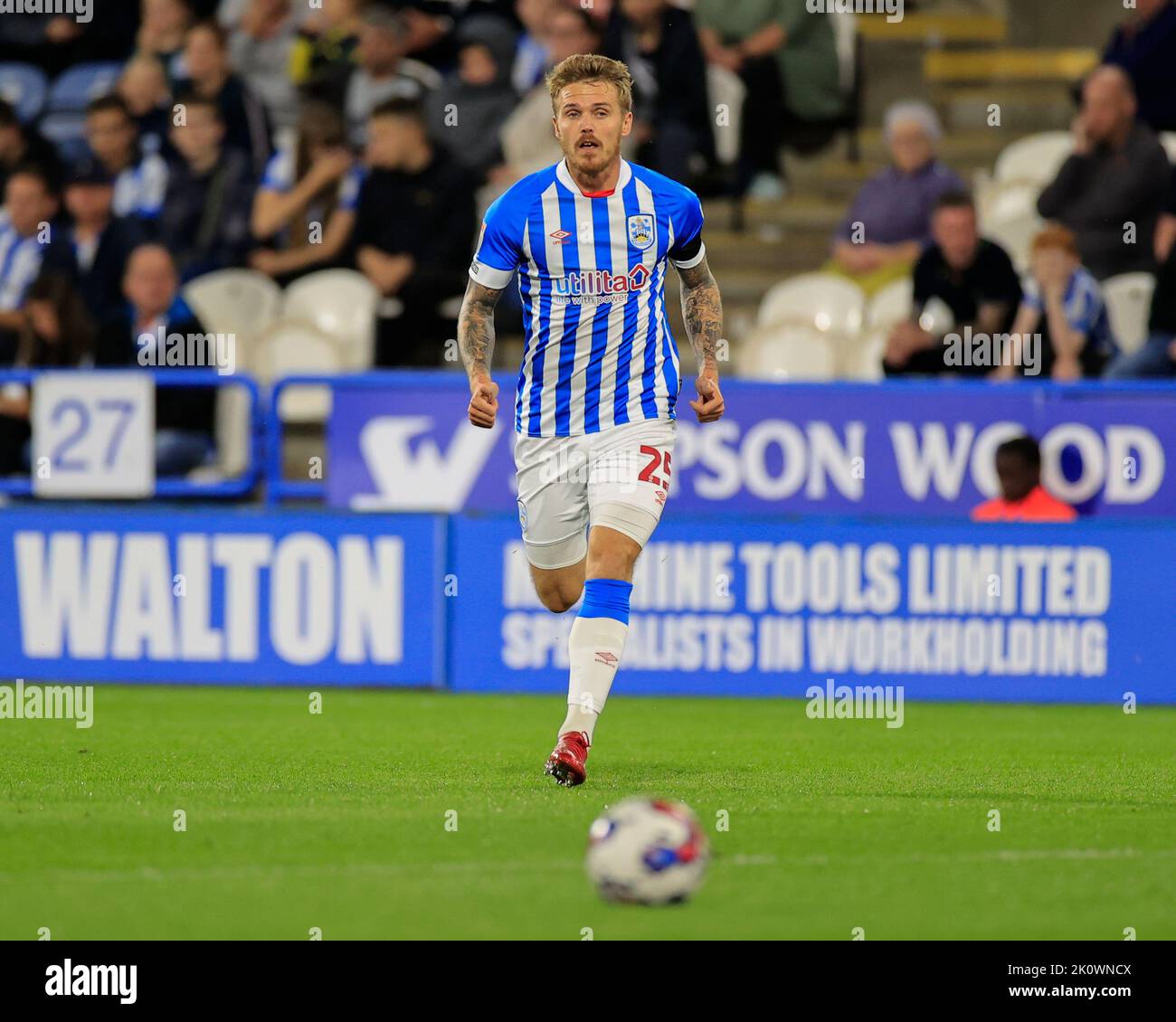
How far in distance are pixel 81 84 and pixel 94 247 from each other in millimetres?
3575

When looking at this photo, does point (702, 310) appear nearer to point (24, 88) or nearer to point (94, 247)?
point (94, 247)

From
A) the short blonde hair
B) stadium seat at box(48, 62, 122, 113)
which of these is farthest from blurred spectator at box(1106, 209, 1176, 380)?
stadium seat at box(48, 62, 122, 113)

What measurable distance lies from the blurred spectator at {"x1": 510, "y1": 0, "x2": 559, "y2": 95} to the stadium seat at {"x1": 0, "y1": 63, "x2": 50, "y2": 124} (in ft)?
15.4

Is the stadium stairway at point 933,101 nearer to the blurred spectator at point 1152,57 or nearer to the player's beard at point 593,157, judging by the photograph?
the blurred spectator at point 1152,57

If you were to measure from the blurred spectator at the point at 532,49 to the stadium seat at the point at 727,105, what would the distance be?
49.4 inches

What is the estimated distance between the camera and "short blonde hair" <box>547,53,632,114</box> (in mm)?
7062

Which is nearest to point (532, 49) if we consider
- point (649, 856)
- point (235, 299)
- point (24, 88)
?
point (235, 299)

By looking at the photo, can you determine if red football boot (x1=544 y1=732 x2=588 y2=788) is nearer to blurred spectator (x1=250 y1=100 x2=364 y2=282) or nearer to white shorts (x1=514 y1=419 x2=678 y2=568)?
white shorts (x1=514 y1=419 x2=678 y2=568)

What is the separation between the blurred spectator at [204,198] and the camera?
15.4 meters

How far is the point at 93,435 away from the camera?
12.1 meters

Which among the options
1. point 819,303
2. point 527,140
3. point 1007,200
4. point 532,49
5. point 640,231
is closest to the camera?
point 640,231

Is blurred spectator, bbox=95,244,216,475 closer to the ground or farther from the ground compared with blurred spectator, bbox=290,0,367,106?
closer to the ground

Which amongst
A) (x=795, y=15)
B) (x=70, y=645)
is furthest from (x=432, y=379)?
(x=795, y=15)
